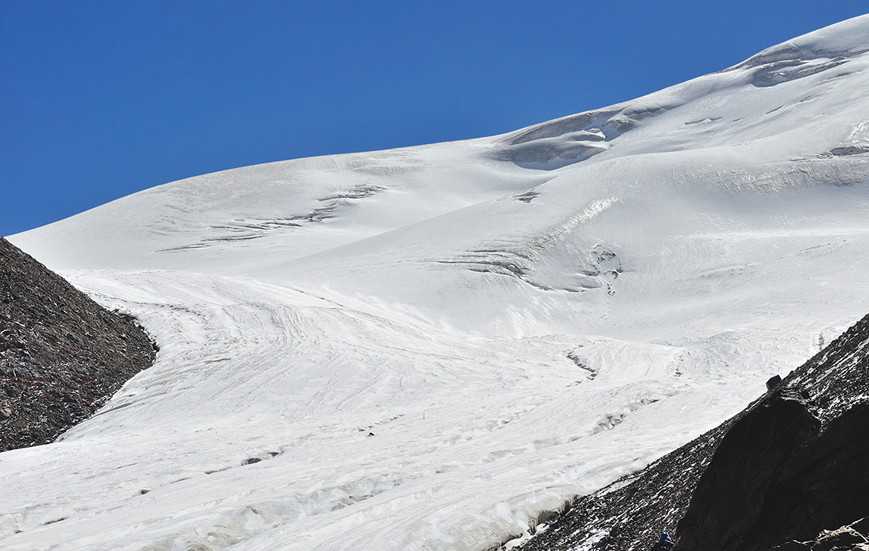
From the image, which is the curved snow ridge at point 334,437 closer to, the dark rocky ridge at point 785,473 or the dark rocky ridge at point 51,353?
the dark rocky ridge at point 51,353

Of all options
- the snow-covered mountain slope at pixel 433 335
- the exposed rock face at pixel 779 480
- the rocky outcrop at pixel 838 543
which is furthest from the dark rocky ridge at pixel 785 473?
the snow-covered mountain slope at pixel 433 335

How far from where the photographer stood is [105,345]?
1210 inches

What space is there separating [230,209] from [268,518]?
263 ft

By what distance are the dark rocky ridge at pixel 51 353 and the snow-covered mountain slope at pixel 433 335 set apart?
3.48 ft

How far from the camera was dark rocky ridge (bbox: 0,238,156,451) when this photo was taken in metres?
25.0

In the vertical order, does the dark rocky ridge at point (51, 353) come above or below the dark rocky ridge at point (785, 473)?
above

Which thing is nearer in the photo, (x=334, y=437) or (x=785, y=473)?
(x=785, y=473)

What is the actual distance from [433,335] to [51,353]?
615 inches

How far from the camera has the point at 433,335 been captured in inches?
1505

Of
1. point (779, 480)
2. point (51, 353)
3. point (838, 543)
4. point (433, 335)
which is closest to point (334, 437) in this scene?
point (51, 353)

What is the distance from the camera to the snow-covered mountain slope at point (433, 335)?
16.8 metres

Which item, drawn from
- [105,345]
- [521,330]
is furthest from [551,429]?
[521,330]

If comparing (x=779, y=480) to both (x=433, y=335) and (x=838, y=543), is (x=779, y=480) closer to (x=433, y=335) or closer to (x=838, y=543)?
(x=838, y=543)

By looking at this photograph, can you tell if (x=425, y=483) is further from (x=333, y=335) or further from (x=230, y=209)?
(x=230, y=209)
